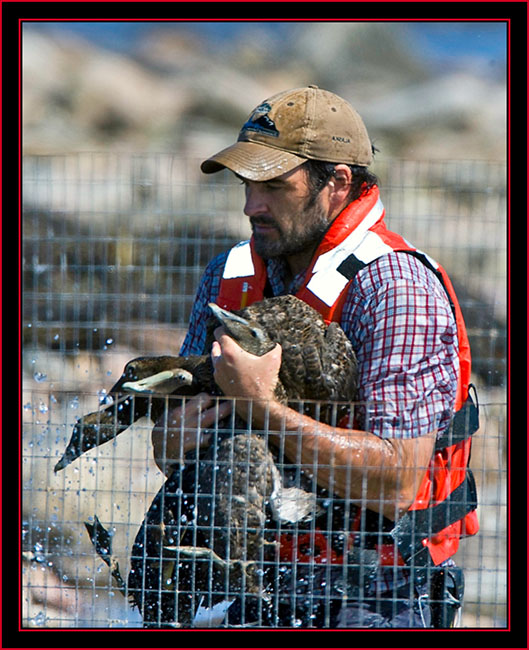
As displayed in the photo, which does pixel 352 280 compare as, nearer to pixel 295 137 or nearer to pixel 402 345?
pixel 402 345

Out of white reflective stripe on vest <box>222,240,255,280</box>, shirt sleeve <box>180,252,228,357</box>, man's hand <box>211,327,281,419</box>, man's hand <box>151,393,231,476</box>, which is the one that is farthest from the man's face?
man's hand <box>151,393,231,476</box>

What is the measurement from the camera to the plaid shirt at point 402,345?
310cm

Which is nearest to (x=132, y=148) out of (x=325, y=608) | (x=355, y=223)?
(x=355, y=223)

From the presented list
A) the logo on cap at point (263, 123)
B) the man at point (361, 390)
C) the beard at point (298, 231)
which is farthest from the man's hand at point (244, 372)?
the logo on cap at point (263, 123)

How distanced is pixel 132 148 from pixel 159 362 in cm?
967

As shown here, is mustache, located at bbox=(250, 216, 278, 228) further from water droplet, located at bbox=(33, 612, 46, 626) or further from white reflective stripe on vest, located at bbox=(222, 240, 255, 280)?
water droplet, located at bbox=(33, 612, 46, 626)

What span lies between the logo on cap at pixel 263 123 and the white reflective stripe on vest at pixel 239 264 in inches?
19.2

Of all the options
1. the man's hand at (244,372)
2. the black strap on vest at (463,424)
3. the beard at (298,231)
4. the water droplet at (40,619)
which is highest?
the beard at (298,231)

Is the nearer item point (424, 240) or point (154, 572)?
point (154, 572)

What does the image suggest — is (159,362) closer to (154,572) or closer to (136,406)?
(136,406)

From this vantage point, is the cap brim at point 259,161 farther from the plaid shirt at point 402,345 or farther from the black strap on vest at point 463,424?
the black strap on vest at point 463,424

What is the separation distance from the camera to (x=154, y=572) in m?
3.15

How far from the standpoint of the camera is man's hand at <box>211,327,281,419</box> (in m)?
3.04

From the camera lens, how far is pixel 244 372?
9.98 feet
